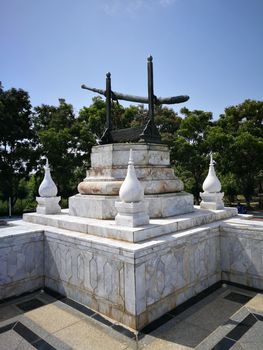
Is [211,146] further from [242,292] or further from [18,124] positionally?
[242,292]

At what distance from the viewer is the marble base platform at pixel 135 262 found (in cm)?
423

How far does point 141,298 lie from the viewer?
4.13m

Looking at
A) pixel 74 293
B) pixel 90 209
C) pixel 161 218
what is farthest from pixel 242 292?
pixel 90 209

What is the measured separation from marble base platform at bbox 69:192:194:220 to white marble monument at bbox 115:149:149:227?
1.14m

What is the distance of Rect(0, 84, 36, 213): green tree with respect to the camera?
19.5 m

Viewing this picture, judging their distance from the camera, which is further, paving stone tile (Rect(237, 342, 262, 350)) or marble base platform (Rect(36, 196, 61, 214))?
marble base platform (Rect(36, 196, 61, 214))

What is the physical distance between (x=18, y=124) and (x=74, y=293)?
1800cm

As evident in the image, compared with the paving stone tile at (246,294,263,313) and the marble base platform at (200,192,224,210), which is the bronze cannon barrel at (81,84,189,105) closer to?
the marble base platform at (200,192,224,210)

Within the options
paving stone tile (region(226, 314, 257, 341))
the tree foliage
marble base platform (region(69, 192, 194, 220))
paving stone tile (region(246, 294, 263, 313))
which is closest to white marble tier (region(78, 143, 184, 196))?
marble base platform (region(69, 192, 194, 220))

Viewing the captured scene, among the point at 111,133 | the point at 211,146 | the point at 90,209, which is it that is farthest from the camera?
the point at 211,146

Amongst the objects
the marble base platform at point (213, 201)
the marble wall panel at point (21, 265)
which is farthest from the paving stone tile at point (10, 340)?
the marble base platform at point (213, 201)

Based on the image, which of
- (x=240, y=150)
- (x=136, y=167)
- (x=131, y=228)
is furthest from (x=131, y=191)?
(x=240, y=150)

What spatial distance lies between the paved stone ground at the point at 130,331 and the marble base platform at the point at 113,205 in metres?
1.93

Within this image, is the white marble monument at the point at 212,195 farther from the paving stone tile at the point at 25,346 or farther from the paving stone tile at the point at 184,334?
the paving stone tile at the point at 25,346
